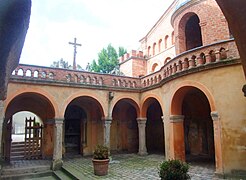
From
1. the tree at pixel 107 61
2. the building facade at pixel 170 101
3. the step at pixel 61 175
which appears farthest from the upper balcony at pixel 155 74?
the tree at pixel 107 61

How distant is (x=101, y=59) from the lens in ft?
98.9

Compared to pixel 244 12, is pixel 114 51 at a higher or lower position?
higher

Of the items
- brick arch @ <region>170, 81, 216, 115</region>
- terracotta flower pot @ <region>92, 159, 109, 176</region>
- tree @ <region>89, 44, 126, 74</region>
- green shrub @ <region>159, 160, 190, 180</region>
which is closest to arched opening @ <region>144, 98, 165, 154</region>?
brick arch @ <region>170, 81, 216, 115</region>

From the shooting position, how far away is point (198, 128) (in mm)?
13336

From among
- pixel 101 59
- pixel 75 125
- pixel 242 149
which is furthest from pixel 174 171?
pixel 101 59

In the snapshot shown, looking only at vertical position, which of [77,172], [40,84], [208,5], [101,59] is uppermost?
[101,59]

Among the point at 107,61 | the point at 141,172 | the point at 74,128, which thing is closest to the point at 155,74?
the point at 141,172

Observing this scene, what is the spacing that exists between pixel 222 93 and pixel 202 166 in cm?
411

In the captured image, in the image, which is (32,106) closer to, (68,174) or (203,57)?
(68,174)

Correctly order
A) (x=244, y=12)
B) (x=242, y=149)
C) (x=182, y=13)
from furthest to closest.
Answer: (x=182, y=13)
(x=242, y=149)
(x=244, y=12)

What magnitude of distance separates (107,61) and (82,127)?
16.0 metres

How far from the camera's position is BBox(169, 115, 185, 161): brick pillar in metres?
10.0

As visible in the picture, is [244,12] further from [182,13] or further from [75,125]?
[75,125]

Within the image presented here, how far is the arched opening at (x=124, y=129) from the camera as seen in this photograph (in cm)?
1606
